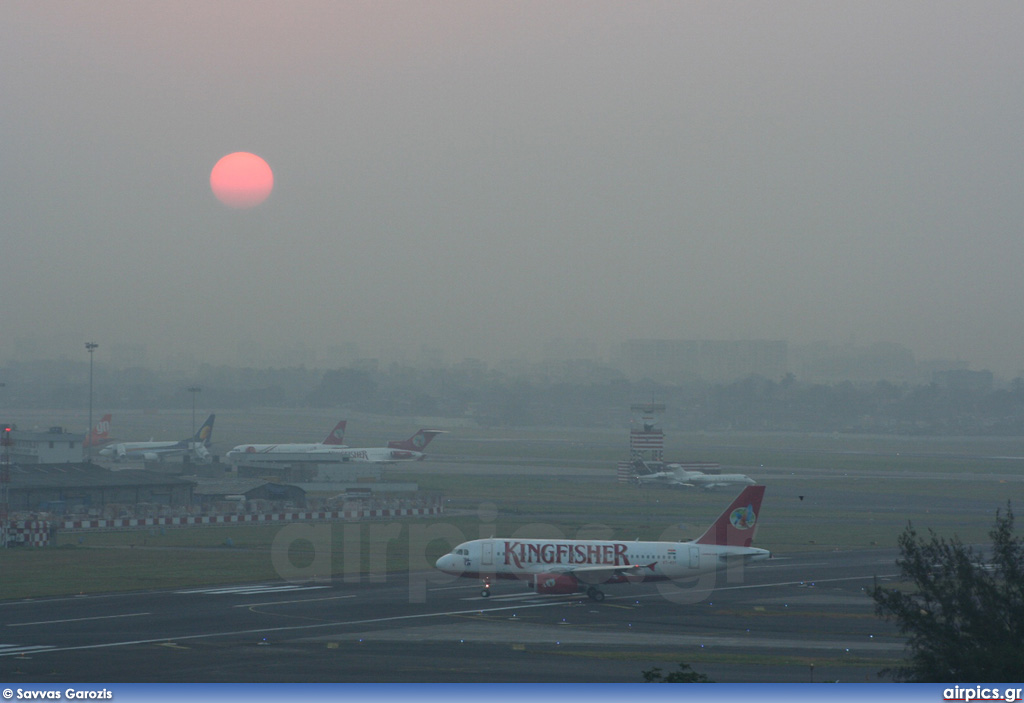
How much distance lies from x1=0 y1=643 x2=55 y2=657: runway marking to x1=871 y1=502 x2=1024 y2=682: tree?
1158 inches

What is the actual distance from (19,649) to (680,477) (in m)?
93.2

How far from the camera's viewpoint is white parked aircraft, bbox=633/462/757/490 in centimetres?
12119

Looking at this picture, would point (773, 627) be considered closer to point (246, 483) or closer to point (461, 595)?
point (461, 595)

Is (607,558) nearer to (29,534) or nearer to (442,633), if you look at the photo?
(442,633)

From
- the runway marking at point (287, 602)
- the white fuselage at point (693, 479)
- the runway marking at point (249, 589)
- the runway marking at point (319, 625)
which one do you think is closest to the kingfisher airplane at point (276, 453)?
the white fuselage at point (693, 479)

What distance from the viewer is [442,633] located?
43500 millimetres

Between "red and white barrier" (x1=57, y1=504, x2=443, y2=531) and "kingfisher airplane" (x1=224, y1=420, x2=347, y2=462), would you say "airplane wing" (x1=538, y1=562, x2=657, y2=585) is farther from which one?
"kingfisher airplane" (x1=224, y1=420, x2=347, y2=462)

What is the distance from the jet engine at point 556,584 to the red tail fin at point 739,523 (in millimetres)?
7096

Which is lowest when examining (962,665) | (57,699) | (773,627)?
(773,627)

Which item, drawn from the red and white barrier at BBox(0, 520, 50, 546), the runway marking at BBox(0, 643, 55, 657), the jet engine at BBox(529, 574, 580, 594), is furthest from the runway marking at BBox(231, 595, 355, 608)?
the red and white barrier at BBox(0, 520, 50, 546)

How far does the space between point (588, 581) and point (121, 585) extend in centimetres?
2455

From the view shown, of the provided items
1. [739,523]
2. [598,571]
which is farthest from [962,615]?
[739,523]

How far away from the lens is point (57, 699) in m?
10.8

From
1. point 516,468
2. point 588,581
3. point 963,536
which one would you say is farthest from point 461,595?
point 516,468
